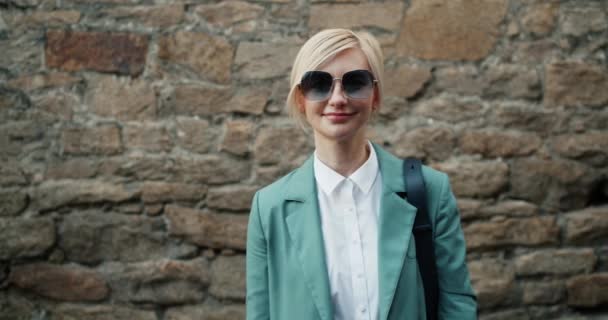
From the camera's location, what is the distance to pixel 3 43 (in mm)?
2598

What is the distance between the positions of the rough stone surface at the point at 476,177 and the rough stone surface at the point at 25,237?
197cm

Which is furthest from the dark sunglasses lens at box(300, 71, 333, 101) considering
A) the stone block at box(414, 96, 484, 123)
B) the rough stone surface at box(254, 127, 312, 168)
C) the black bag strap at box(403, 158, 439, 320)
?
the stone block at box(414, 96, 484, 123)

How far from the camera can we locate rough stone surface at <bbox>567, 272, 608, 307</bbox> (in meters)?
2.66

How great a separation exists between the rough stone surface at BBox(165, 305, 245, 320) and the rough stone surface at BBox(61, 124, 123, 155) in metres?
0.86

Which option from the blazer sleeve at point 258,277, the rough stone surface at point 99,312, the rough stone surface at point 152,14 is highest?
the rough stone surface at point 152,14

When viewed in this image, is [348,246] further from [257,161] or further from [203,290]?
[203,290]

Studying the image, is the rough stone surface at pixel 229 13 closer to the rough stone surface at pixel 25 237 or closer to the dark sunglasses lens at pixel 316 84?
the rough stone surface at pixel 25 237

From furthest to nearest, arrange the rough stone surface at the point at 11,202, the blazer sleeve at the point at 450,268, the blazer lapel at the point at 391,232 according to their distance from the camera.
Result: the rough stone surface at the point at 11,202
the blazer sleeve at the point at 450,268
the blazer lapel at the point at 391,232

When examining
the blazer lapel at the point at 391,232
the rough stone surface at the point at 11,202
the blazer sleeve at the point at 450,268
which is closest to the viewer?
the blazer lapel at the point at 391,232

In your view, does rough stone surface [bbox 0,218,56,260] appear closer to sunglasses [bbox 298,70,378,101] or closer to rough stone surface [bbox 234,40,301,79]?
rough stone surface [bbox 234,40,301,79]

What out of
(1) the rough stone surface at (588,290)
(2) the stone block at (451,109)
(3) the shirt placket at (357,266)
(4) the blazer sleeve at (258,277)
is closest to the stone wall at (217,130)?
(2) the stone block at (451,109)

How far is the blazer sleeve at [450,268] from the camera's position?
1.43 m

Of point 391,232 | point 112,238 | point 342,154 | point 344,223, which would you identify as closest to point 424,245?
point 391,232

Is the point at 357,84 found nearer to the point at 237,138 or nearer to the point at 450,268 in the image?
the point at 450,268
